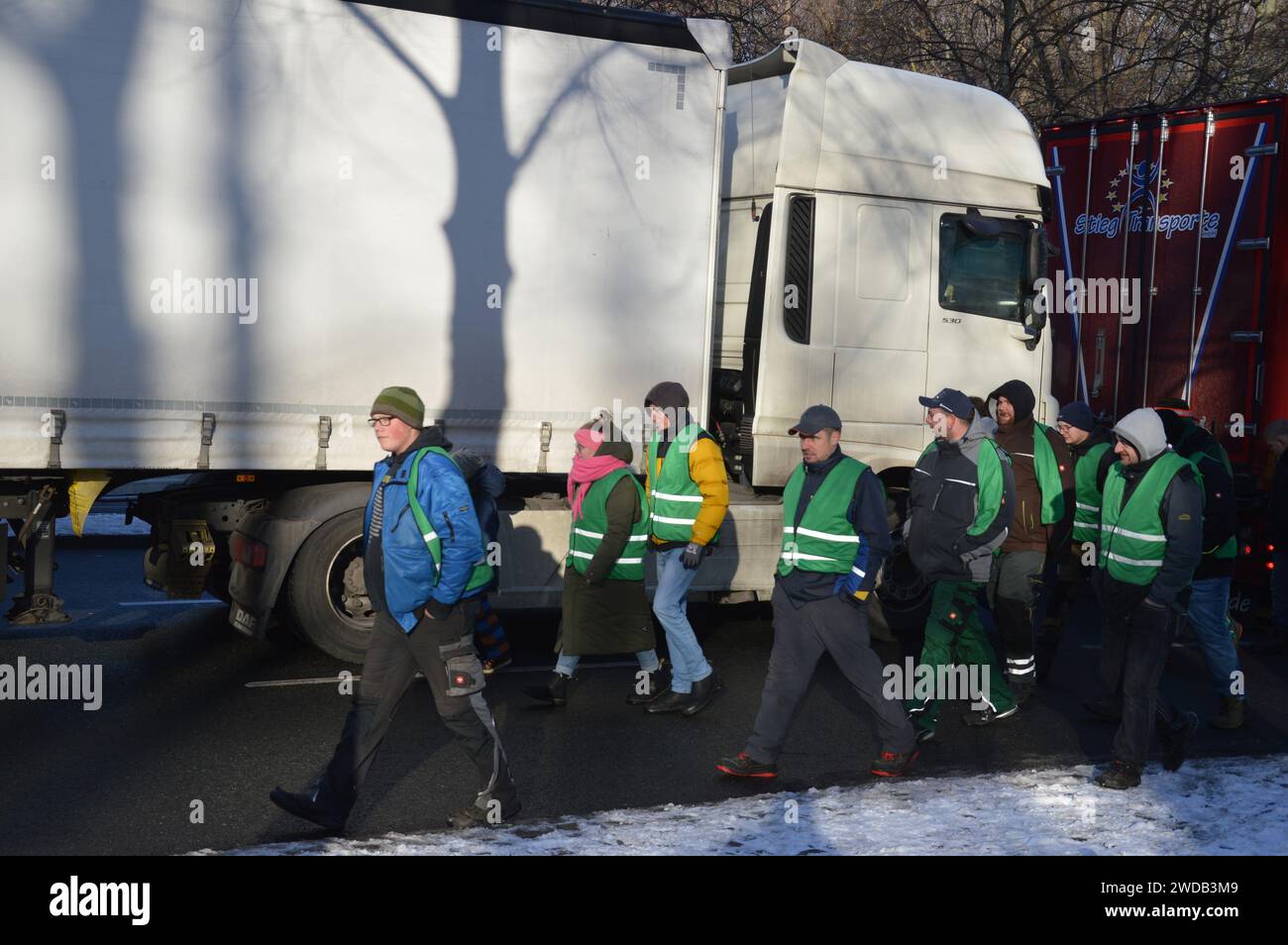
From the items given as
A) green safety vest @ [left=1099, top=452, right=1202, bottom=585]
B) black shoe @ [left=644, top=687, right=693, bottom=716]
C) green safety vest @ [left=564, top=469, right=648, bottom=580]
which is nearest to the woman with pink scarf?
green safety vest @ [left=564, top=469, right=648, bottom=580]

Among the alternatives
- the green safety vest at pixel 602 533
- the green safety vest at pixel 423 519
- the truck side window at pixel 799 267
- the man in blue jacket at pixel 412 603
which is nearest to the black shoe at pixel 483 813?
the man in blue jacket at pixel 412 603

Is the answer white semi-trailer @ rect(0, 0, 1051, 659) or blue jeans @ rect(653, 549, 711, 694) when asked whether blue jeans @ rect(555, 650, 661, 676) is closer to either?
blue jeans @ rect(653, 549, 711, 694)

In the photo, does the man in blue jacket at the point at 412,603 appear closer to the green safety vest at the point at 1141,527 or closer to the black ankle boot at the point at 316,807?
the black ankle boot at the point at 316,807

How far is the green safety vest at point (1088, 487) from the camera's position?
755cm

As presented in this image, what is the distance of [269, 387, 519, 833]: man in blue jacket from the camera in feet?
16.6

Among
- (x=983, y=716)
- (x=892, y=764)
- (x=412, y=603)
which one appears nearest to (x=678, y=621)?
(x=892, y=764)

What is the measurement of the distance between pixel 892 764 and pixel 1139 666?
3.89ft

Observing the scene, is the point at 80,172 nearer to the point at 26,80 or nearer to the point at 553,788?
the point at 26,80

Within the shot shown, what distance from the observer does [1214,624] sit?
7.35 metres

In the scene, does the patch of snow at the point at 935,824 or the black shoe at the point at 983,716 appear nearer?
the patch of snow at the point at 935,824

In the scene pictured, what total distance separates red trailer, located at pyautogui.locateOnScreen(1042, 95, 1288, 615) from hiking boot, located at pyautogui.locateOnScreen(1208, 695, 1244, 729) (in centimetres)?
285

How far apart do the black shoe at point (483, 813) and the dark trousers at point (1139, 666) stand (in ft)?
9.09

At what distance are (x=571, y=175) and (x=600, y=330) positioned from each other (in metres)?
0.92

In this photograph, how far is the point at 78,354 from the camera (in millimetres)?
6758
